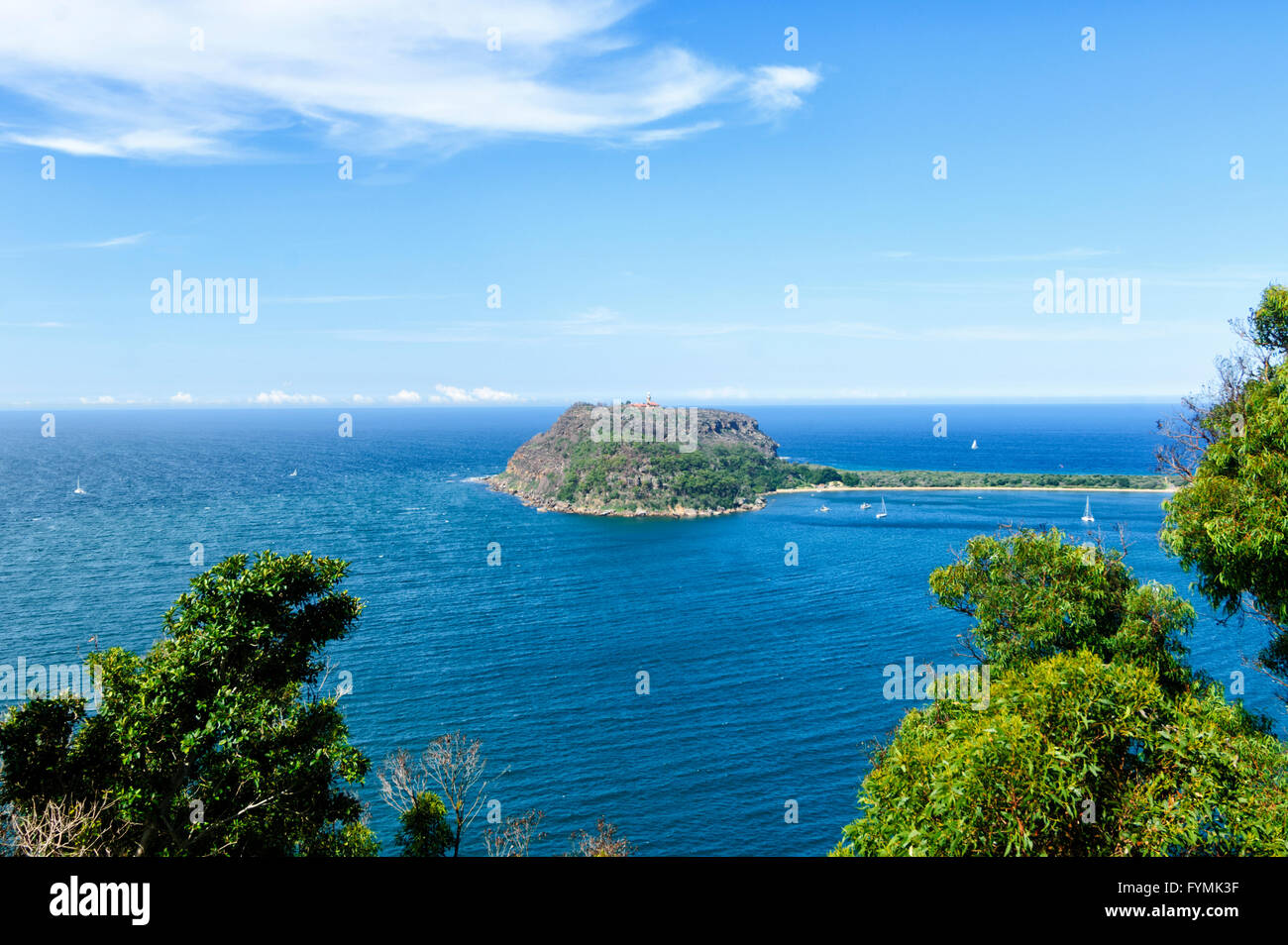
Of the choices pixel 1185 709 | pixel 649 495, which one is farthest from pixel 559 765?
pixel 649 495

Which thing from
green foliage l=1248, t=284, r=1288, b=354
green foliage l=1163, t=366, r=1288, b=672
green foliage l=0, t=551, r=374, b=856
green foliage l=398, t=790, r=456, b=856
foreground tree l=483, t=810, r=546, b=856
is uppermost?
green foliage l=1248, t=284, r=1288, b=354

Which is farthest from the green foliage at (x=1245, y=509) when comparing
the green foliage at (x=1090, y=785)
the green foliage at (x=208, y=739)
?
the green foliage at (x=208, y=739)

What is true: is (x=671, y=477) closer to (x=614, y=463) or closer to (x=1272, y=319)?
(x=614, y=463)

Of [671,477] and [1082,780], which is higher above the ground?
[671,477]

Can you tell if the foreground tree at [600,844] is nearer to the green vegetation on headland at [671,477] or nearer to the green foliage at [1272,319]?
the green foliage at [1272,319]

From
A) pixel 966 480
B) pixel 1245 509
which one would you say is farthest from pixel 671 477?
pixel 1245 509

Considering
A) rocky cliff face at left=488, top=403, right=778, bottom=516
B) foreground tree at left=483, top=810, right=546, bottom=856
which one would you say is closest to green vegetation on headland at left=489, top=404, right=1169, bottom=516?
rocky cliff face at left=488, top=403, right=778, bottom=516

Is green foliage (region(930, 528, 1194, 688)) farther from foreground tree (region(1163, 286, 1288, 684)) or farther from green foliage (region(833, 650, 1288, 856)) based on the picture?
green foliage (region(833, 650, 1288, 856))

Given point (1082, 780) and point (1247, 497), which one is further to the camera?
point (1247, 497)
